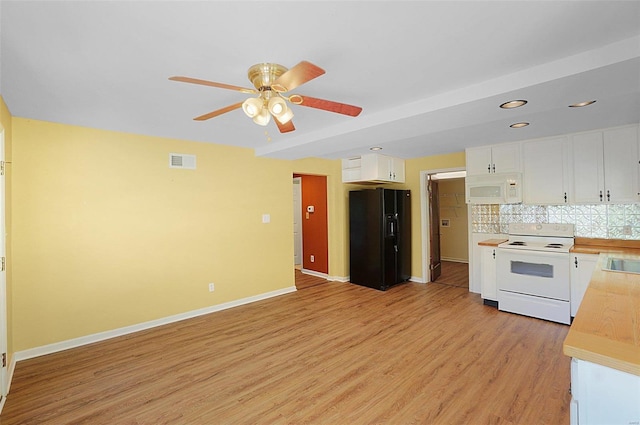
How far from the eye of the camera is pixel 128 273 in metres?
3.33

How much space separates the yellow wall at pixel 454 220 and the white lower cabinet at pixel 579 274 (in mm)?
3793

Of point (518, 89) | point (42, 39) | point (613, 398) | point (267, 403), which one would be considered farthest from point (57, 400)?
point (518, 89)

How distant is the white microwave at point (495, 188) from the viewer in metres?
3.96

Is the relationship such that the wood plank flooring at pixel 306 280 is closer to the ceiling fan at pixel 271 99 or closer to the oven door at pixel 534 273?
the oven door at pixel 534 273

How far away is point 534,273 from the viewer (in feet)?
11.7

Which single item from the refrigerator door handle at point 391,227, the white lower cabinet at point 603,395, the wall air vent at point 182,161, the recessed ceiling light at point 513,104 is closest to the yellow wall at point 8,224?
the wall air vent at point 182,161

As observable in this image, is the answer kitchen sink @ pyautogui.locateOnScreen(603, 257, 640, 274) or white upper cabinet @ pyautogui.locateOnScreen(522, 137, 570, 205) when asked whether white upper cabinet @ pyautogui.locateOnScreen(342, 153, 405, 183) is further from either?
kitchen sink @ pyautogui.locateOnScreen(603, 257, 640, 274)

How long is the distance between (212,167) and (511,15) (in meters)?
3.54

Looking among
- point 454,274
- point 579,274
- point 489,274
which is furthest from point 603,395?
point 454,274

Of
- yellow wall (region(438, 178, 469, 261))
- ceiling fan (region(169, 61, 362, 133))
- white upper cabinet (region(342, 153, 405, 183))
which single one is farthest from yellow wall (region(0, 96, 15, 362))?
yellow wall (region(438, 178, 469, 261))

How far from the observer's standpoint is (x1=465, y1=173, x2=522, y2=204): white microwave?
3959 millimetres

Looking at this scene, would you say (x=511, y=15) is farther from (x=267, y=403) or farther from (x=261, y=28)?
(x=267, y=403)

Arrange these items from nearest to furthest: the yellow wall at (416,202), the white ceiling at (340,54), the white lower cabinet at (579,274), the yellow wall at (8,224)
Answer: the white ceiling at (340,54) → the yellow wall at (8,224) → the white lower cabinet at (579,274) → the yellow wall at (416,202)

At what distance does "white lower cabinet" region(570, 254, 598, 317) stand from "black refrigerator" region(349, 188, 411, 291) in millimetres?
2343
